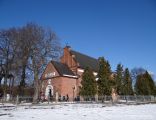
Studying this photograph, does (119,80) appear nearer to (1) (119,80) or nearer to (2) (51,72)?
(1) (119,80)

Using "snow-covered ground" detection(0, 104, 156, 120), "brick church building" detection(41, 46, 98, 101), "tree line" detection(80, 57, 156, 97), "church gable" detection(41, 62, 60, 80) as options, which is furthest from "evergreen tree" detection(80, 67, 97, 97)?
"snow-covered ground" detection(0, 104, 156, 120)

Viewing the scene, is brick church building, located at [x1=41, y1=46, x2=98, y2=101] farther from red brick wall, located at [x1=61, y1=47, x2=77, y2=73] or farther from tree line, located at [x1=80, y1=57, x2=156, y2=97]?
tree line, located at [x1=80, y1=57, x2=156, y2=97]

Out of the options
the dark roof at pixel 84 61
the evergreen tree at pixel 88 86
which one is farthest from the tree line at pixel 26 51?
the dark roof at pixel 84 61

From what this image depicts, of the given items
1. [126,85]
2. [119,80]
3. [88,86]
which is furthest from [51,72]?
[126,85]

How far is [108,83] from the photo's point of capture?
41750 mm

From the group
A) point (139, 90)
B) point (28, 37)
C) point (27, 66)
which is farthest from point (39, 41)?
point (139, 90)

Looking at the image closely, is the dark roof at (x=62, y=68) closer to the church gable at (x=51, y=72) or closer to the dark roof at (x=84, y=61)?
the church gable at (x=51, y=72)

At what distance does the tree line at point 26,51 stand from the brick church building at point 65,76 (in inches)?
527

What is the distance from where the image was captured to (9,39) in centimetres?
4256

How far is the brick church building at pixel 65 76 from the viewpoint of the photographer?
183ft

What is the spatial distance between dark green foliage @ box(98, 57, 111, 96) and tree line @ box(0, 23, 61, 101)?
825 cm

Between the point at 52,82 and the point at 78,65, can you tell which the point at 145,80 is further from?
the point at 52,82

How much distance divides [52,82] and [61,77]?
3.41 meters

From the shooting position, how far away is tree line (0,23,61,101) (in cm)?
4022
